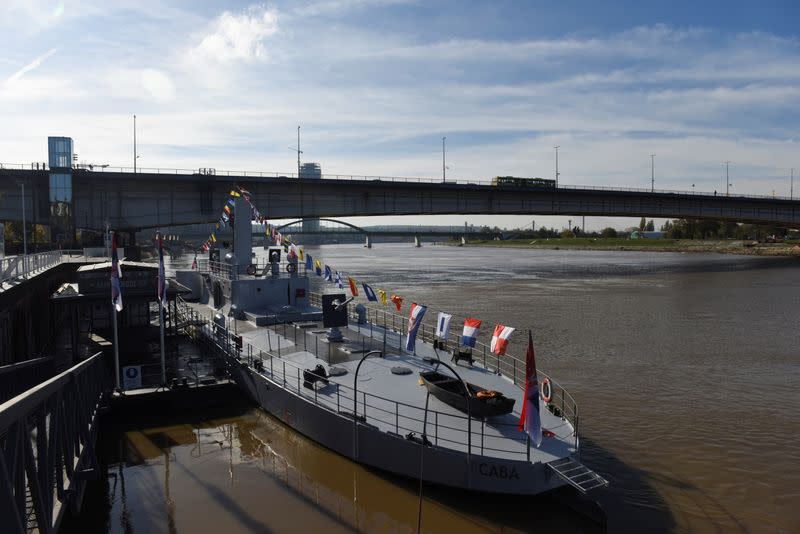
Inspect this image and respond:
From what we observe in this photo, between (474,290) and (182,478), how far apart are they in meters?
45.7

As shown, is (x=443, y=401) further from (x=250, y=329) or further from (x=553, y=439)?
(x=250, y=329)

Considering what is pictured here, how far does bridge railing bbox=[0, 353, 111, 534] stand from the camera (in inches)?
294

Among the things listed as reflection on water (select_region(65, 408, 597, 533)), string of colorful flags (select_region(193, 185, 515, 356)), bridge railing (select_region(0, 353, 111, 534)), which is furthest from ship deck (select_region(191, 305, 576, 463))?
bridge railing (select_region(0, 353, 111, 534))

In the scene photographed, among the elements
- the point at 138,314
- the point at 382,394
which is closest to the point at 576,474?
the point at 382,394

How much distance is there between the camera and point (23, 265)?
26906 mm

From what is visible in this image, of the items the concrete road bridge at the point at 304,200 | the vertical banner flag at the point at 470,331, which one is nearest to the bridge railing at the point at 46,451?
the vertical banner flag at the point at 470,331

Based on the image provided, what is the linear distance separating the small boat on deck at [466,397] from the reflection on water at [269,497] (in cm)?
196

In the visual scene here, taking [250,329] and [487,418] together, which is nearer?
[487,418]

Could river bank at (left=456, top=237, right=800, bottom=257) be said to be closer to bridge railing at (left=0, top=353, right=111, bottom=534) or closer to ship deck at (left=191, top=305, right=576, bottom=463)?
ship deck at (left=191, top=305, right=576, bottom=463)

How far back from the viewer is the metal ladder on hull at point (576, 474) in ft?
39.7

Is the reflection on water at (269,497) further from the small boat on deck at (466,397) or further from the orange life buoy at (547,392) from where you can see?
the orange life buoy at (547,392)

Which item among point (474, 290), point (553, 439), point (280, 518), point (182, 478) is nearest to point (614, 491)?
point (553, 439)

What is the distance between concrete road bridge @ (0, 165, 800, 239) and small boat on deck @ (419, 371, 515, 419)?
38602mm

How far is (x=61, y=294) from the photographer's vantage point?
70.1 feet
